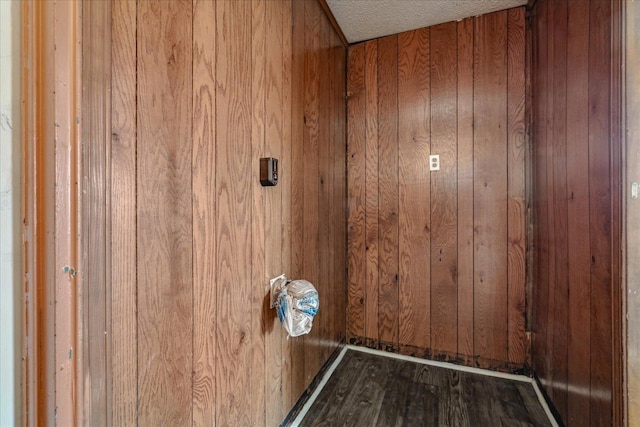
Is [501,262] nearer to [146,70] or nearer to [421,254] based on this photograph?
[421,254]

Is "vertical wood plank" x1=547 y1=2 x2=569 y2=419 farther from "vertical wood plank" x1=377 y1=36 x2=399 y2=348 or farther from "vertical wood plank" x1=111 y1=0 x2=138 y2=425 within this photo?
"vertical wood plank" x1=111 y1=0 x2=138 y2=425

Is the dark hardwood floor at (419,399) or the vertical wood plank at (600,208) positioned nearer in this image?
the vertical wood plank at (600,208)

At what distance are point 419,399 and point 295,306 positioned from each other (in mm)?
1062

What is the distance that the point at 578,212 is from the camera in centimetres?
122

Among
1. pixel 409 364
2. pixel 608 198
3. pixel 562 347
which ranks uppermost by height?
pixel 608 198

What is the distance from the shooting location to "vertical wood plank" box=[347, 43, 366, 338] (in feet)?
7.29

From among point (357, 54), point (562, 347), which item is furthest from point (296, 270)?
point (357, 54)

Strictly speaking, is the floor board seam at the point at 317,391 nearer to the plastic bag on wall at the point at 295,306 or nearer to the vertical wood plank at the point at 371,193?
the vertical wood plank at the point at 371,193

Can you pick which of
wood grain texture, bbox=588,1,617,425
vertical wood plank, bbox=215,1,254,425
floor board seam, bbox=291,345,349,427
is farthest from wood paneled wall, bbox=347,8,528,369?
vertical wood plank, bbox=215,1,254,425

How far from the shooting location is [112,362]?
634 millimetres

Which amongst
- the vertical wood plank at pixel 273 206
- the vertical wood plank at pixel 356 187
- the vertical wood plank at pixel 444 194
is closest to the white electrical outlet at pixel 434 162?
the vertical wood plank at pixel 444 194

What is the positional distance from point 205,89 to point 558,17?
1807mm

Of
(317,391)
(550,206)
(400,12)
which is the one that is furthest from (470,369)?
(400,12)

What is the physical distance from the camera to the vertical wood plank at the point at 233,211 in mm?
961
